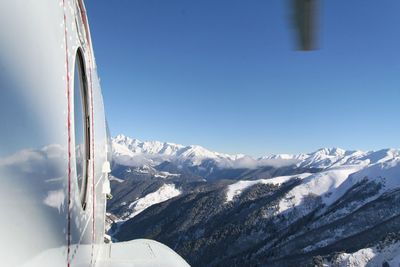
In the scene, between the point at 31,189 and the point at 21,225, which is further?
the point at 31,189

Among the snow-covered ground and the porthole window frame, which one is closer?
the porthole window frame

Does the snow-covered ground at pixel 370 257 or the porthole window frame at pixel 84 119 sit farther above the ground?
the porthole window frame at pixel 84 119

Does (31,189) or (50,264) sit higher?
(31,189)

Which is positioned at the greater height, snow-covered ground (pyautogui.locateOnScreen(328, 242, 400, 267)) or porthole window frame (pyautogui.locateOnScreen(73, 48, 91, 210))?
porthole window frame (pyautogui.locateOnScreen(73, 48, 91, 210))

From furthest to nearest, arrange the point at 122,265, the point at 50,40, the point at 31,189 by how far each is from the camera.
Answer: the point at 122,265 → the point at 50,40 → the point at 31,189

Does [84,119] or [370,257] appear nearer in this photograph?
[84,119]

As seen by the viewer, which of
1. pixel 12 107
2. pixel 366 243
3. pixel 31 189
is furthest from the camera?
pixel 366 243

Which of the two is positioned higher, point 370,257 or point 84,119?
point 84,119

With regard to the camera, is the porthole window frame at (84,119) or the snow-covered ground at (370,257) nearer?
the porthole window frame at (84,119)

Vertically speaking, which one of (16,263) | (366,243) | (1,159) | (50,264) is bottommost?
(366,243)

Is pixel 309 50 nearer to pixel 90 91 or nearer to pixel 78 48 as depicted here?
pixel 78 48

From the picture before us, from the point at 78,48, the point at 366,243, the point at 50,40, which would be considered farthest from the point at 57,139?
the point at 366,243
